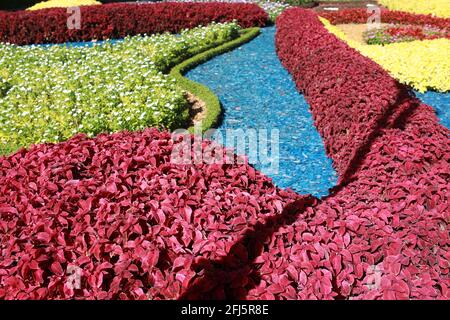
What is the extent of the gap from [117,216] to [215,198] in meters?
0.74

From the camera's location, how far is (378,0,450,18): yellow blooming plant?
53.2 ft

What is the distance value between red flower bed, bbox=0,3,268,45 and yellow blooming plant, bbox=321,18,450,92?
214 inches

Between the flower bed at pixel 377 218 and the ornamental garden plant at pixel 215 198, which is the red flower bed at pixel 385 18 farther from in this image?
the flower bed at pixel 377 218

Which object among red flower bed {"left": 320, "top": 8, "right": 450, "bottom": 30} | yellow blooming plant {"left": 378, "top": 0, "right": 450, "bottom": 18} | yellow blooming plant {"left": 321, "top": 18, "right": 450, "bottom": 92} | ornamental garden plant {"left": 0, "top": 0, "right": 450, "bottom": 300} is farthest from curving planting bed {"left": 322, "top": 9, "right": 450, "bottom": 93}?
yellow blooming plant {"left": 378, "top": 0, "right": 450, "bottom": 18}

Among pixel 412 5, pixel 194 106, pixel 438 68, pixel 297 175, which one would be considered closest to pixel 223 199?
pixel 297 175

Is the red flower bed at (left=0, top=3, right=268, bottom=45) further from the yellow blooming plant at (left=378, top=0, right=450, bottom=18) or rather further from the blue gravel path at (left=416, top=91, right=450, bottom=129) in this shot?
the blue gravel path at (left=416, top=91, right=450, bottom=129)

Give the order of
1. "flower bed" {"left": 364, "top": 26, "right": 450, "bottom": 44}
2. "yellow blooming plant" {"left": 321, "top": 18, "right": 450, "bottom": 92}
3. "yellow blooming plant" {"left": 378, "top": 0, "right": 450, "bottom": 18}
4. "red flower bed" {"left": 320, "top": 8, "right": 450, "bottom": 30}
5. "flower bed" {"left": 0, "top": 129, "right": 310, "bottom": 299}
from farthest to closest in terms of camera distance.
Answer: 1. "yellow blooming plant" {"left": 378, "top": 0, "right": 450, "bottom": 18}
2. "red flower bed" {"left": 320, "top": 8, "right": 450, "bottom": 30}
3. "flower bed" {"left": 364, "top": 26, "right": 450, "bottom": 44}
4. "yellow blooming plant" {"left": 321, "top": 18, "right": 450, "bottom": 92}
5. "flower bed" {"left": 0, "top": 129, "right": 310, "bottom": 299}

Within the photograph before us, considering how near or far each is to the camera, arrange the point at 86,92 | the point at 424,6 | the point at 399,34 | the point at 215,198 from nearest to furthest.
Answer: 1. the point at 215,198
2. the point at 86,92
3. the point at 399,34
4. the point at 424,6

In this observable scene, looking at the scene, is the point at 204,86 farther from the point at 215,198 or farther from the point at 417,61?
the point at 215,198

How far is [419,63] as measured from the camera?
878 cm

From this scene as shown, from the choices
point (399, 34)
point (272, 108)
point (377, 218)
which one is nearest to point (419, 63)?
point (272, 108)

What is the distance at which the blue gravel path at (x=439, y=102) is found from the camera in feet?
23.8

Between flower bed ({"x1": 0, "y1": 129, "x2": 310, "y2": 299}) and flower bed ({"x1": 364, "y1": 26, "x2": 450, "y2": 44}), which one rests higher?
flower bed ({"x1": 0, "y1": 129, "x2": 310, "y2": 299})

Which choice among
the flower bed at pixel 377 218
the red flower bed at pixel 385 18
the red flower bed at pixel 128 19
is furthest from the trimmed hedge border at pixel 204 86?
the red flower bed at pixel 385 18
